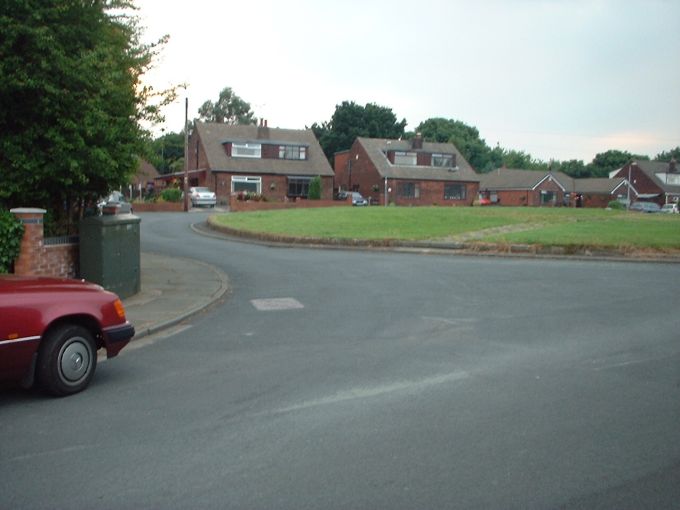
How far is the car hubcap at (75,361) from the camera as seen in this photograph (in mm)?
6434

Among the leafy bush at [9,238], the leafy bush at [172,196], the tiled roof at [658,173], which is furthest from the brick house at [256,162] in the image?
the tiled roof at [658,173]

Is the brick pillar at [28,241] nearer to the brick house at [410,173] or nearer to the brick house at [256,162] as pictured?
the brick house at [256,162]

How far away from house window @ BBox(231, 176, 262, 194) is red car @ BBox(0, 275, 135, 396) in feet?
168

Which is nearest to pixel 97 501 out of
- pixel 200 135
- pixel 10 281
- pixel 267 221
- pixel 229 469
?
pixel 229 469

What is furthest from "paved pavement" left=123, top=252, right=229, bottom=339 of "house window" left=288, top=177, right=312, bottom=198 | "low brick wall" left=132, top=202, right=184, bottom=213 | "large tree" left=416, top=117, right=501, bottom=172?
"large tree" left=416, top=117, right=501, bottom=172

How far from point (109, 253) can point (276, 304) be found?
3.01 meters

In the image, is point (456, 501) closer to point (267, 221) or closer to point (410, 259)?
point (410, 259)

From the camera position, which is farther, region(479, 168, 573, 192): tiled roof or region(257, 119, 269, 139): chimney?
region(479, 168, 573, 192): tiled roof

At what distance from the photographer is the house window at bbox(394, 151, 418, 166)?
67438 millimetres

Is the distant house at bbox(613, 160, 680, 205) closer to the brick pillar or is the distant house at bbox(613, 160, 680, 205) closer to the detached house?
the detached house

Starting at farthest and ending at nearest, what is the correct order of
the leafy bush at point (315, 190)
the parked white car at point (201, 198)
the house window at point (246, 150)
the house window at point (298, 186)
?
the house window at point (298, 186), the house window at point (246, 150), the leafy bush at point (315, 190), the parked white car at point (201, 198)

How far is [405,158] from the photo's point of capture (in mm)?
67812

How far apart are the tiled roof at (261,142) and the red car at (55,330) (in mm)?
50707

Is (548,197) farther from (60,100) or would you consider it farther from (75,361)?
(75,361)
